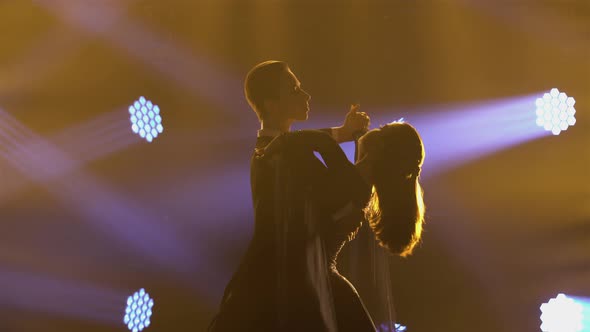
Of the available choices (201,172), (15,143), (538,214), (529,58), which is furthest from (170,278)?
(529,58)

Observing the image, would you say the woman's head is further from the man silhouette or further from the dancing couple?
the man silhouette

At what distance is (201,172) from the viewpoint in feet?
12.8

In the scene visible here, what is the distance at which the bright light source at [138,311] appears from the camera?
143 inches

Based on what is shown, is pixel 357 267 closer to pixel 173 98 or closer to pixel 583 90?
pixel 173 98

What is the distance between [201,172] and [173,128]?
1.15ft

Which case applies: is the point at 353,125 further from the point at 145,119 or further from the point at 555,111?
the point at 555,111

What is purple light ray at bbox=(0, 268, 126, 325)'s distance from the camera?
10.9 ft

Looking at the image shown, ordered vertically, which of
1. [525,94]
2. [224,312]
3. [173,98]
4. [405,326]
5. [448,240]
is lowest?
[224,312]

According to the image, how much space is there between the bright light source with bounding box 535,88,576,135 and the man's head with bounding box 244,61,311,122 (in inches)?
134

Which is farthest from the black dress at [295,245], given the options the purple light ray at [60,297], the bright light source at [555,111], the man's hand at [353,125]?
the bright light source at [555,111]

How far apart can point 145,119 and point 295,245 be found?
237 cm

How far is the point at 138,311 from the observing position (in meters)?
3.68

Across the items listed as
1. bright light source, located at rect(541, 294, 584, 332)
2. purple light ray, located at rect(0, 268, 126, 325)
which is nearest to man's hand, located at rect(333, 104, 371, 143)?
purple light ray, located at rect(0, 268, 126, 325)

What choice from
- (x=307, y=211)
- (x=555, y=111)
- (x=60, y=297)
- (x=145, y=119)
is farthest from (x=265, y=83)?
(x=555, y=111)
